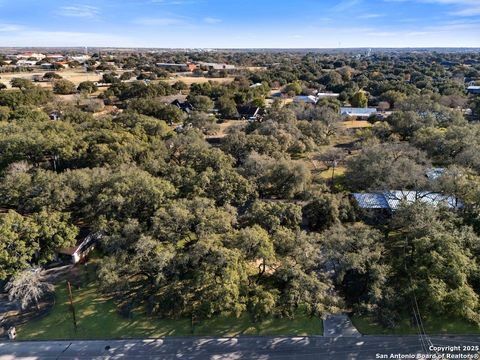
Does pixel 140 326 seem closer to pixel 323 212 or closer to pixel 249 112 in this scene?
pixel 323 212

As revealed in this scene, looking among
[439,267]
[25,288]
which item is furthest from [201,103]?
[439,267]

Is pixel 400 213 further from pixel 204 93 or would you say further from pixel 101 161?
pixel 204 93

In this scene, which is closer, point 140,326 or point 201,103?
point 140,326

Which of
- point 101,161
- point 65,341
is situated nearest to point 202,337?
point 65,341

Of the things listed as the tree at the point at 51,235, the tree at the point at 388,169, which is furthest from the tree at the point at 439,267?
Answer: the tree at the point at 51,235

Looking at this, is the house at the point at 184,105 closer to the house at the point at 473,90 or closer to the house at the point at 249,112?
the house at the point at 249,112

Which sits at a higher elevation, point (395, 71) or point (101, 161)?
point (395, 71)
